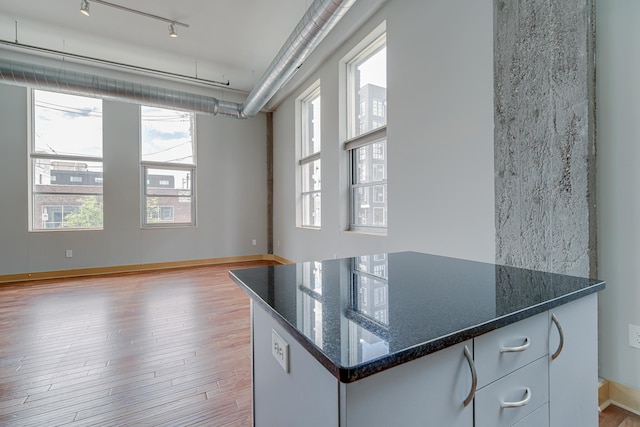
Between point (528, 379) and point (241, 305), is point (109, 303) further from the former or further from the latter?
point (528, 379)

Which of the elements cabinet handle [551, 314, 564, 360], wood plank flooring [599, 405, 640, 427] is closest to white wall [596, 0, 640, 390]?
wood plank flooring [599, 405, 640, 427]

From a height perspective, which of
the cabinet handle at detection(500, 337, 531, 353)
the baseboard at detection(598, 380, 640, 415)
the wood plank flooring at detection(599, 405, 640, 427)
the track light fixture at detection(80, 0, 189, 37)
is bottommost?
the wood plank flooring at detection(599, 405, 640, 427)

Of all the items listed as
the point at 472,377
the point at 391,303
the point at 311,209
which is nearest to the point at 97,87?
the point at 311,209

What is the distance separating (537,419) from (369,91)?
366 cm

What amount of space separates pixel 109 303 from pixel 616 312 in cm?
464

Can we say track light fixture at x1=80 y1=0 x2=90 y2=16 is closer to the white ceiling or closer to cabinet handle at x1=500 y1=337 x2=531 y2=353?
the white ceiling

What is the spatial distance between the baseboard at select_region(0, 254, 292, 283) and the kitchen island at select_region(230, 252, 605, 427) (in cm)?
503

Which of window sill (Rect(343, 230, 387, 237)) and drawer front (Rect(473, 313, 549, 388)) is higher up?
window sill (Rect(343, 230, 387, 237))

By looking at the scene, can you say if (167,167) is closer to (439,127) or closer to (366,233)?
(366,233)

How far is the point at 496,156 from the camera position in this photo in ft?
6.84

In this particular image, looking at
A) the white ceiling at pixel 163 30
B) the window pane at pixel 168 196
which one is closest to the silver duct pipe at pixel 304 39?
the white ceiling at pixel 163 30

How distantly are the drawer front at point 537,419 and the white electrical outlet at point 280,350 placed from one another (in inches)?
26.0

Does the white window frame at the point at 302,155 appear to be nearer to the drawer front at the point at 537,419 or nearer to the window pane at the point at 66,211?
the window pane at the point at 66,211

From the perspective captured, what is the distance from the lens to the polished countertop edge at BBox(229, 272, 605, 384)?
51 centimetres
